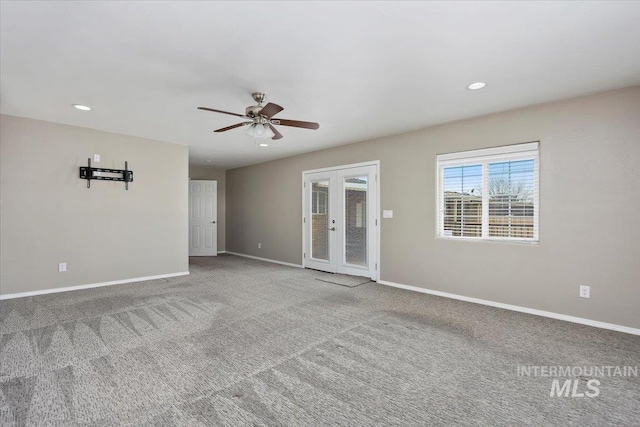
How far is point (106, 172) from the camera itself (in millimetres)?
4938

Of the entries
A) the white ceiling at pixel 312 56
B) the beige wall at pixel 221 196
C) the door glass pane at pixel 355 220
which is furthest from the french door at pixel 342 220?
the beige wall at pixel 221 196

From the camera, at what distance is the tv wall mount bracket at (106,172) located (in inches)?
186

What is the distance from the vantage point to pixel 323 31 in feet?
7.22

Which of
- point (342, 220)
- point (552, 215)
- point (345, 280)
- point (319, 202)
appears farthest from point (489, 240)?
point (319, 202)

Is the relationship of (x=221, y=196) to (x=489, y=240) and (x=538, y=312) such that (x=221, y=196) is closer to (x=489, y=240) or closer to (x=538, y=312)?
(x=489, y=240)

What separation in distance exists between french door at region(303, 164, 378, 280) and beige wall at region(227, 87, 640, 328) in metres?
0.30

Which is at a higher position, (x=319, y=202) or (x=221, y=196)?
(x=221, y=196)

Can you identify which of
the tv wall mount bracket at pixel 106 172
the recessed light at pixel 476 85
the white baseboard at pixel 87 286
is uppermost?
the recessed light at pixel 476 85

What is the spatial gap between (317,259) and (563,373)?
4.46 m

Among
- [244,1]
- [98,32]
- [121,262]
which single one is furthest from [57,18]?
[121,262]

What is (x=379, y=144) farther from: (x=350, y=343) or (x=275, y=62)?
(x=350, y=343)

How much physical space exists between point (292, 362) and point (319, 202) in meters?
4.10

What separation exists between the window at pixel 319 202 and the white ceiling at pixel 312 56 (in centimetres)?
236

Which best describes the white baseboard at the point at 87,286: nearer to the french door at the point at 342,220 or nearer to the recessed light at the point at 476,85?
the french door at the point at 342,220
